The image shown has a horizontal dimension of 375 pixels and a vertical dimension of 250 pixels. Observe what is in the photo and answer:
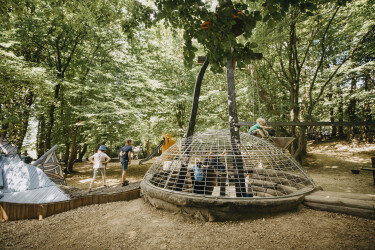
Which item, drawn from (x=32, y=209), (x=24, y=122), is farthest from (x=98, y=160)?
(x=24, y=122)

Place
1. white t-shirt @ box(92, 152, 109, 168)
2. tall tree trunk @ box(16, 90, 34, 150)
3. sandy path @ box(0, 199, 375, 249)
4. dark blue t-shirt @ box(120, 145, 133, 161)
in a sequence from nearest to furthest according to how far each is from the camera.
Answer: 1. sandy path @ box(0, 199, 375, 249)
2. white t-shirt @ box(92, 152, 109, 168)
3. dark blue t-shirt @ box(120, 145, 133, 161)
4. tall tree trunk @ box(16, 90, 34, 150)

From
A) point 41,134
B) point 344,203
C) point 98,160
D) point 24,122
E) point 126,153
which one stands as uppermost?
point 24,122

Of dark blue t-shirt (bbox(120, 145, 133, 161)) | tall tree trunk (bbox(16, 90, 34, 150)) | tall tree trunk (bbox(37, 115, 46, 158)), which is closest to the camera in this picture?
dark blue t-shirt (bbox(120, 145, 133, 161))

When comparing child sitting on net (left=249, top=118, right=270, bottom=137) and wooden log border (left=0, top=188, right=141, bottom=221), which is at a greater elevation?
child sitting on net (left=249, top=118, right=270, bottom=137)

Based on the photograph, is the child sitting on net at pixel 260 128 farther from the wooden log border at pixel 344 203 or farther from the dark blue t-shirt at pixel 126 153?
the dark blue t-shirt at pixel 126 153

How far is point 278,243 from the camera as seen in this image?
287 cm

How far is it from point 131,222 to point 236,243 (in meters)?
2.39

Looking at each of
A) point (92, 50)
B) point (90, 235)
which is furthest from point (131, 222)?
point (92, 50)

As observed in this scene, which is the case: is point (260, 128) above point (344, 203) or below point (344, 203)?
above

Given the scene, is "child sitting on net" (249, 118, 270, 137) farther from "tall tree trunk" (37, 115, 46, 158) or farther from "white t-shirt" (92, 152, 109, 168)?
"tall tree trunk" (37, 115, 46, 158)

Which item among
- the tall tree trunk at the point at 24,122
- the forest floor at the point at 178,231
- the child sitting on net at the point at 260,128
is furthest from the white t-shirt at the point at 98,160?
the child sitting on net at the point at 260,128

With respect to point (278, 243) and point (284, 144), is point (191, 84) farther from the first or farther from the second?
point (278, 243)

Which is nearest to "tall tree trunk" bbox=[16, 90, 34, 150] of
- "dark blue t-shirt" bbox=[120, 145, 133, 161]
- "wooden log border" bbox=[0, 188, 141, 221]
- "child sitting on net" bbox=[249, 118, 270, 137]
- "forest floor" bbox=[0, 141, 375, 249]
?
"dark blue t-shirt" bbox=[120, 145, 133, 161]

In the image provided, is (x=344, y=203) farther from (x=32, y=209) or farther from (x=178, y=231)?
(x=32, y=209)
